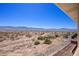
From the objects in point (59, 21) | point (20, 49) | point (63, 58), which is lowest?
point (63, 58)

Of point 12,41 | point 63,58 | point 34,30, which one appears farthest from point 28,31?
point 63,58

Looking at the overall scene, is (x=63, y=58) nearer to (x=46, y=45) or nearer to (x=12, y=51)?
(x=46, y=45)

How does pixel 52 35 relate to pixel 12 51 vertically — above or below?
above

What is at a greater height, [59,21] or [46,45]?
[59,21]

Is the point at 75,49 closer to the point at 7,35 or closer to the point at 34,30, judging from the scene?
the point at 34,30

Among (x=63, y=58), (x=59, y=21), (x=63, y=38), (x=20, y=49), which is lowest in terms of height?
(x=63, y=58)

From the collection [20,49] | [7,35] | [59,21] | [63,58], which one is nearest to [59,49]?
[63,58]
